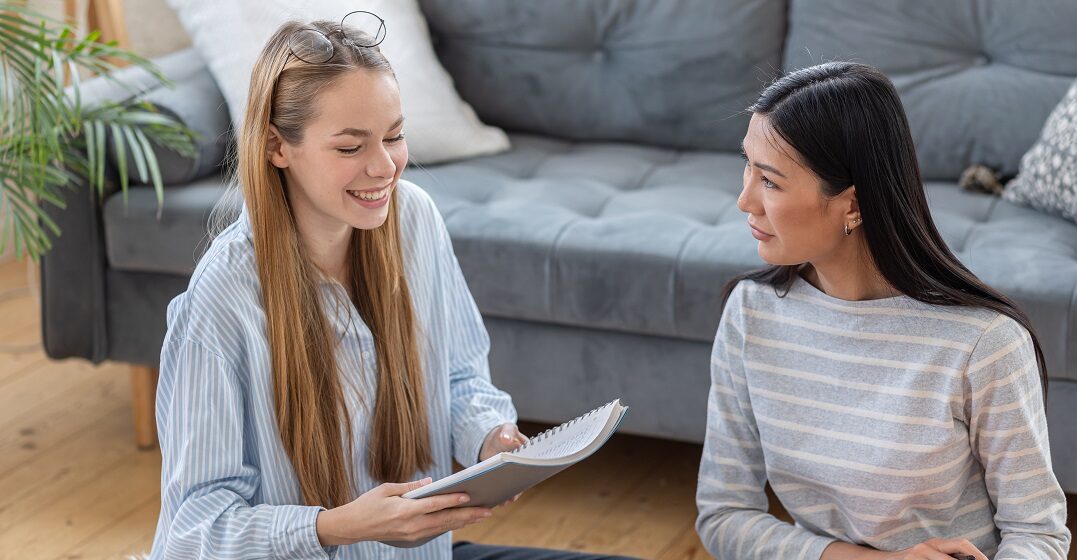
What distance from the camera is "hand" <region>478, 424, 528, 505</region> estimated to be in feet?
4.76

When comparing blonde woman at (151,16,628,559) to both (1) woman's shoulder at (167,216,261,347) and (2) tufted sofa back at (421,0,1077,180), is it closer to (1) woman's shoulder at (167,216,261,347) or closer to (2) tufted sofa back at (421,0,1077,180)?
(1) woman's shoulder at (167,216,261,347)

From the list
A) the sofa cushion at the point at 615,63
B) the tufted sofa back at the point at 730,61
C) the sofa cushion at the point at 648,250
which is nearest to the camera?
the sofa cushion at the point at 648,250

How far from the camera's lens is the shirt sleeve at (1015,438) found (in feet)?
4.08

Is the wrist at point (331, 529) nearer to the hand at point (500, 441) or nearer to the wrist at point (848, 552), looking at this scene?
the hand at point (500, 441)

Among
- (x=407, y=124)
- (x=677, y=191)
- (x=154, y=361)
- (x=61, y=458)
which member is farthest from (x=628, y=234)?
(x=61, y=458)

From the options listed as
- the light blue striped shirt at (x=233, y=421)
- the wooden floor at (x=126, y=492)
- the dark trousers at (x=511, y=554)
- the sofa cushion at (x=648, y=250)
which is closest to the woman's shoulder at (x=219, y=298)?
the light blue striped shirt at (x=233, y=421)

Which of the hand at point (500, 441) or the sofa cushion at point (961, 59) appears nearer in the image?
the hand at point (500, 441)

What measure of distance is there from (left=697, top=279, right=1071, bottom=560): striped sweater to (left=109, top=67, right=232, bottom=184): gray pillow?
51.8 inches

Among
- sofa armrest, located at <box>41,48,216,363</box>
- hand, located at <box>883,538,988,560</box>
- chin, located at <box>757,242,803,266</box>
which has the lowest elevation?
sofa armrest, located at <box>41,48,216,363</box>

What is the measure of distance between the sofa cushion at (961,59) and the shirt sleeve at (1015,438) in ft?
4.12

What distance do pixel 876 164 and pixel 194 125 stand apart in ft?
5.04

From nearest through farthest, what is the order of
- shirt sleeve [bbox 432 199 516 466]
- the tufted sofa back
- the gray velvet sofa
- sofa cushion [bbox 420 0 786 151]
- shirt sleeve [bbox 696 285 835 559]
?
shirt sleeve [bbox 696 285 835 559] < shirt sleeve [bbox 432 199 516 466] < the gray velvet sofa < the tufted sofa back < sofa cushion [bbox 420 0 786 151]

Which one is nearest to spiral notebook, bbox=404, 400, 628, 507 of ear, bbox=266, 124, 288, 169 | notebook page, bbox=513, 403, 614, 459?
notebook page, bbox=513, 403, 614, 459

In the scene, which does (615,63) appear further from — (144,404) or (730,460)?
(730,460)
